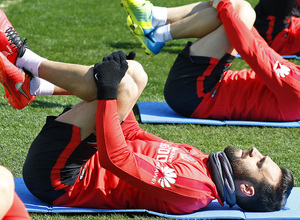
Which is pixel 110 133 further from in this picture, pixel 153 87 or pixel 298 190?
pixel 153 87

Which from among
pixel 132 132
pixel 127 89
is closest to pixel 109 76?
pixel 127 89

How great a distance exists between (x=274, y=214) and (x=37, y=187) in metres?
1.47

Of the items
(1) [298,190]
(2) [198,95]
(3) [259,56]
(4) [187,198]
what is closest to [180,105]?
(2) [198,95]

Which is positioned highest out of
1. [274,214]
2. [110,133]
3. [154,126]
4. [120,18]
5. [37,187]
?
[110,133]

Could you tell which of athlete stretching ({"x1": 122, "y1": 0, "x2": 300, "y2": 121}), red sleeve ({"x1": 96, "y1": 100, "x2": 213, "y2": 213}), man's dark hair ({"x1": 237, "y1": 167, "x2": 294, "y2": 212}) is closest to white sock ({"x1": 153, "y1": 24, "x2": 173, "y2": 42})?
athlete stretching ({"x1": 122, "y1": 0, "x2": 300, "y2": 121})

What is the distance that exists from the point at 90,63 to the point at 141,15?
2.04 metres

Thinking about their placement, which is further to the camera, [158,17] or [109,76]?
[158,17]

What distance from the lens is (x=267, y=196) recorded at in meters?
2.99

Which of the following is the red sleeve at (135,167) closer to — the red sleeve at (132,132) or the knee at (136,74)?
the knee at (136,74)

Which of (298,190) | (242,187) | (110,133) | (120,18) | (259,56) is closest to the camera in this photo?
(110,133)

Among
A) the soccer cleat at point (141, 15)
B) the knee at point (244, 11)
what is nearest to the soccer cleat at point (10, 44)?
the soccer cleat at point (141, 15)

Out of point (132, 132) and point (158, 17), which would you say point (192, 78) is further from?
point (132, 132)

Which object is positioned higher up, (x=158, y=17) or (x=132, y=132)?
(x=158, y=17)

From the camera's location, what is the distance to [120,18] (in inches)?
366
